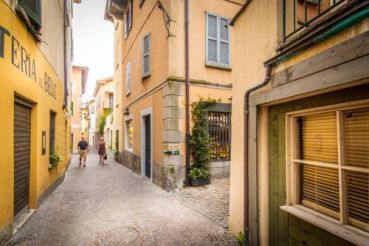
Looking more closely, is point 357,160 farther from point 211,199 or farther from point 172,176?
point 172,176

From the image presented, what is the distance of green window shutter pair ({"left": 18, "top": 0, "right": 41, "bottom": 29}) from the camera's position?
4.83m

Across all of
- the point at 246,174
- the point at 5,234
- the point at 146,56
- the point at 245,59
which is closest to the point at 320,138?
the point at 246,174

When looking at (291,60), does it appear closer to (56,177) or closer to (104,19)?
(56,177)

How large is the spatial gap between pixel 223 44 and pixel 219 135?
125 inches

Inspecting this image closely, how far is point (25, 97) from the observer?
4.74 metres

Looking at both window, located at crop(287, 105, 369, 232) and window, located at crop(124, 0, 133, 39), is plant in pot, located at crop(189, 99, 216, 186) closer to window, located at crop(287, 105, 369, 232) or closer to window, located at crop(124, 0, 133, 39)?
window, located at crop(287, 105, 369, 232)

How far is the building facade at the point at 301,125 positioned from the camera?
6.99ft

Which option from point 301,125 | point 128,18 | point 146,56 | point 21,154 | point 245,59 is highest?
point 128,18

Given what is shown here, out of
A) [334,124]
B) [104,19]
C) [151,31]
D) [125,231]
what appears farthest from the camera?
[104,19]

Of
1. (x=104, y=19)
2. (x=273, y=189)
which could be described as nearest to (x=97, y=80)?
(x=104, y=19)

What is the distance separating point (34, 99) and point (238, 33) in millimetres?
4612

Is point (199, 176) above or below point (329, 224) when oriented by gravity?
below

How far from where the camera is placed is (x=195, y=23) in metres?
7.72

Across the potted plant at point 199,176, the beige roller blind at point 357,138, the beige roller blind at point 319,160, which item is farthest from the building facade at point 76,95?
the beige roller blind at point 357,138
